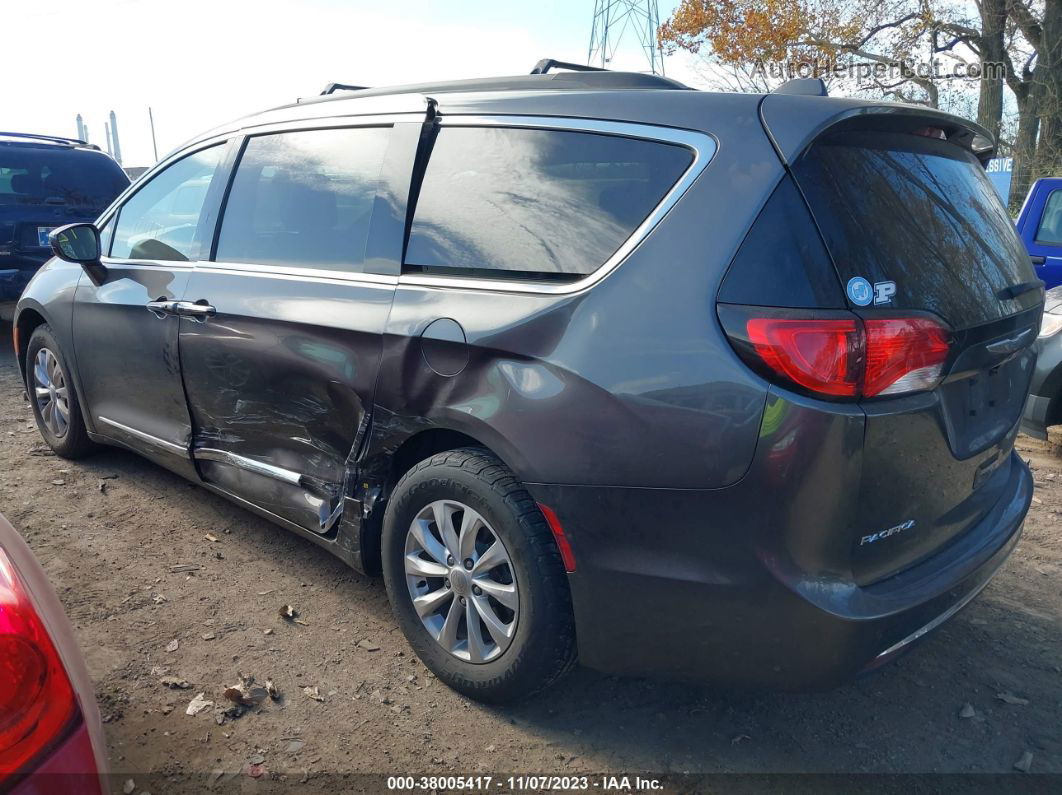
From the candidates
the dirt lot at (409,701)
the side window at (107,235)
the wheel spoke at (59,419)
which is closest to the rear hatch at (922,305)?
the dirt lot at (409,701)

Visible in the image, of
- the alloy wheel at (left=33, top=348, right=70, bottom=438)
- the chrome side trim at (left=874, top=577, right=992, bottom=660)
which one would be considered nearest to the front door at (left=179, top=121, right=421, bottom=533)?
the alloy wheel at (left=33, top=348, right=70, bottom=438)

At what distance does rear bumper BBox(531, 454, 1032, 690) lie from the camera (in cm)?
209

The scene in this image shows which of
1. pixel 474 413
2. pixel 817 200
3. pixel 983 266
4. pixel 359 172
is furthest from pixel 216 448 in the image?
pixel 983 266

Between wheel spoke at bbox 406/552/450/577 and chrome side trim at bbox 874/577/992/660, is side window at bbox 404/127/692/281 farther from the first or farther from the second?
chrome side trim at bbox 874/577/992/660

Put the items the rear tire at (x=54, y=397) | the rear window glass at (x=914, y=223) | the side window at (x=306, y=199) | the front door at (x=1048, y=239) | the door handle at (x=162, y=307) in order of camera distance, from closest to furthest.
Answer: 1. the rear window glass at (x=914, y=223)
2. the side window at (x=306, y=199)
3. the door handle at (x=162, y=307)
4. the rear tire at (x=54, y=397)
5. the front door at (x=1048, y=239)

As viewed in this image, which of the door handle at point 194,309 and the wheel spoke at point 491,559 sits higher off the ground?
the door handle at point 194,309

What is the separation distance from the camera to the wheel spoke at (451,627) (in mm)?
2715

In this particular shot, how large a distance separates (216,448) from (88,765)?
7.63 feet

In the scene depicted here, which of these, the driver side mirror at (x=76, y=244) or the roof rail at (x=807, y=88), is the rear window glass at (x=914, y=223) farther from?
the driver side mirror at (x=76, y=244)

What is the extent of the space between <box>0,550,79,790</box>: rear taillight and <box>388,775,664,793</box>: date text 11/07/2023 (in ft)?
4.01

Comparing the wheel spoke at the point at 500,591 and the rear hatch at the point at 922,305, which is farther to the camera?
the wheel spoke at the point at 500,591

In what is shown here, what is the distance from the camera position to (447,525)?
266 centimetres

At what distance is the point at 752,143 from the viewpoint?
7.14 ft

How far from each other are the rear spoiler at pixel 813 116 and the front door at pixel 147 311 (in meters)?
2.47
